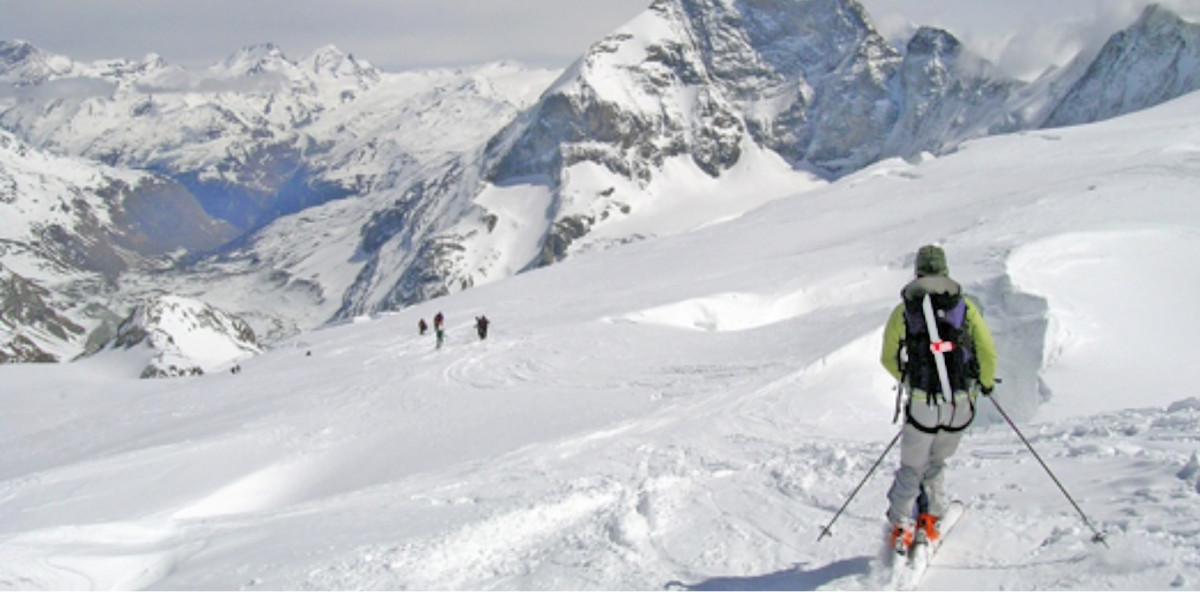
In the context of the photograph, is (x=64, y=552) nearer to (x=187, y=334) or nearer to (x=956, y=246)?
(x=956, y=246)

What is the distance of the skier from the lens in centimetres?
706

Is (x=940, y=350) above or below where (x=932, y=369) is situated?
above

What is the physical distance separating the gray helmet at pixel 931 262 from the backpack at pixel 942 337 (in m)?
0.09

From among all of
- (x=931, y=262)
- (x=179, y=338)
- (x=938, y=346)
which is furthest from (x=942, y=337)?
(x=179, y=338)

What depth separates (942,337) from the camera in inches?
280

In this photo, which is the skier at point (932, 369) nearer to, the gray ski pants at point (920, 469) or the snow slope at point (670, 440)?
Result: the gray ski pants at point (920, 469)

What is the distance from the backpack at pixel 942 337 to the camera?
7047 millimetres

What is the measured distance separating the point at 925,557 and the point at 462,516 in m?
6.11

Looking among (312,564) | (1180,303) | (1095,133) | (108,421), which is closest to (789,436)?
(312,564)

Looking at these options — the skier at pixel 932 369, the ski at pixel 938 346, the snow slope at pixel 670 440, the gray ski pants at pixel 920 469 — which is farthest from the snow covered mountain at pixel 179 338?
the ski at pixel 938 346

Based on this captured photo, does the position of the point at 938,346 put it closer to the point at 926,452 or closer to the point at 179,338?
the point at 926,452

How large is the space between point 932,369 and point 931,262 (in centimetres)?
95

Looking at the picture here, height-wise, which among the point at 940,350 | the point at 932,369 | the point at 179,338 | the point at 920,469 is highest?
the point at 940,350

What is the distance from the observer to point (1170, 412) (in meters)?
11.2
